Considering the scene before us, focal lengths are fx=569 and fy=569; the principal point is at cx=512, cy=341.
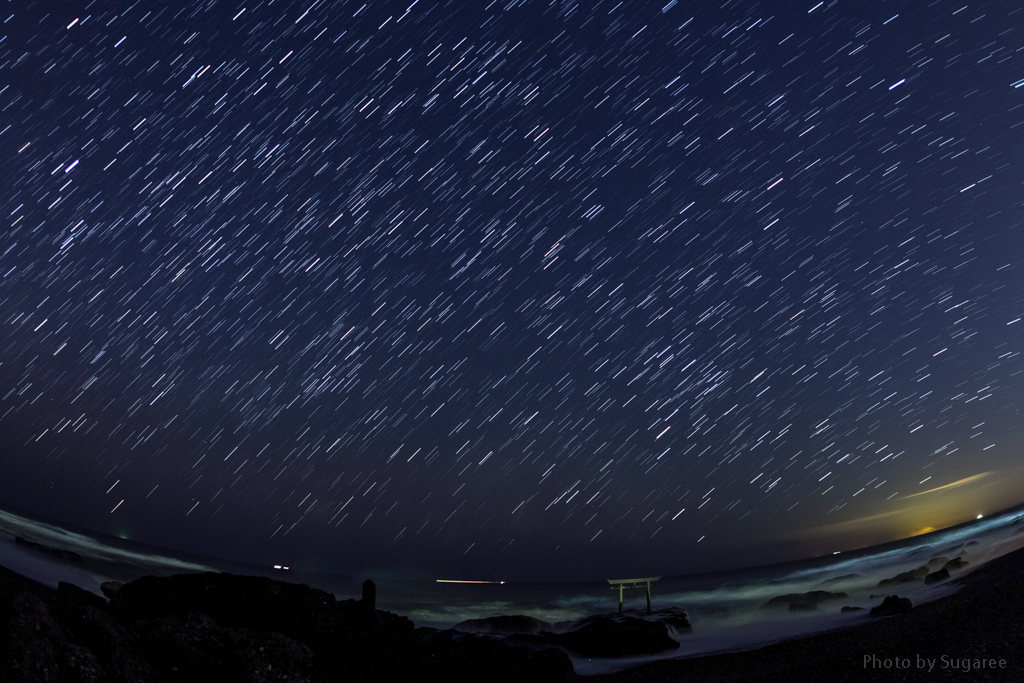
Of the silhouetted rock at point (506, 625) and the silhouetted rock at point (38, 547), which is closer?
the silhouetted rock at point (506, 625)

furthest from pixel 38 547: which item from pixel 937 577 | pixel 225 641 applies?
pixel 937 577

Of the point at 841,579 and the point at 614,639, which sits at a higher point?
the point at 614,639

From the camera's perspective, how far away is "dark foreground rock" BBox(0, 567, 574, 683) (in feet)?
26.9

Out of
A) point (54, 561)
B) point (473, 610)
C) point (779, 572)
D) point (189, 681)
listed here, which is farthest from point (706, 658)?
point (779, 572)

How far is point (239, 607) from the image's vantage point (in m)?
15.1

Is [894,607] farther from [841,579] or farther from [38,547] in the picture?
[841,579]

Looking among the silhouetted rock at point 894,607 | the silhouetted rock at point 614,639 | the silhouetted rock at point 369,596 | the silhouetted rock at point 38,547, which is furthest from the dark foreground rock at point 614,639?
the silhouetted rock at point 38,547

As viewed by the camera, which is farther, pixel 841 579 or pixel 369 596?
pixel 841 579

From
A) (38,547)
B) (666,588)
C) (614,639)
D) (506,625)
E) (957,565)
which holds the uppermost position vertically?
(38,547)

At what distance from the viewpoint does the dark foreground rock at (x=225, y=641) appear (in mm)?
8211

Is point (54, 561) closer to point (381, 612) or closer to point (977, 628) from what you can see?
point (381, 612)

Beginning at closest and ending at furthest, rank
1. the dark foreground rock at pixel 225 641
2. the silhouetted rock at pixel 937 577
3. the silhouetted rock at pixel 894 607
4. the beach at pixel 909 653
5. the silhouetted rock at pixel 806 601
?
the dark foreground rock at pixel 225 641 → the beach at pixel 909 653 → the silhouetted rock at pixel 894 607 → the silhouetted rock at pixel 937 577 → the silhouetted rock at pixel 806 601

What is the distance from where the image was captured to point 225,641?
11016mm

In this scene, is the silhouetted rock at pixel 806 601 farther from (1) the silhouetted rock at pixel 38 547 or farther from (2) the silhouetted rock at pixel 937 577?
(1) the silhouetted rock at pixel 38 547
